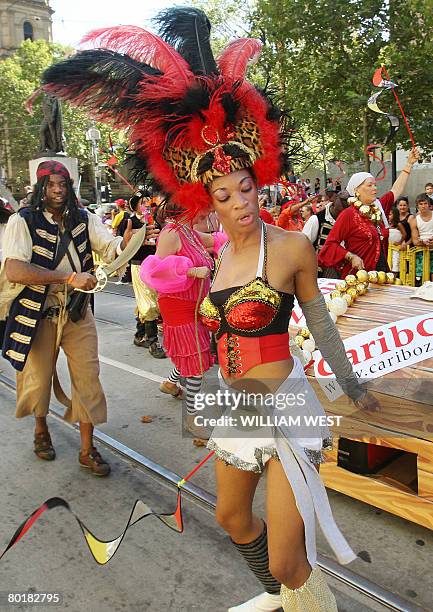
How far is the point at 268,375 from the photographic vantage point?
85.4 inches

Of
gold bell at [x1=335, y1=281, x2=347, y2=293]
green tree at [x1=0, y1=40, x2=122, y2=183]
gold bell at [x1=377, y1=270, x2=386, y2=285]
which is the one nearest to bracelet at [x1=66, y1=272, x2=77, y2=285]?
gold bell at [x1=335, y1=281, x2=347, y2=293]

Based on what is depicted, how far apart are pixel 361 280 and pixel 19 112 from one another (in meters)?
47.0

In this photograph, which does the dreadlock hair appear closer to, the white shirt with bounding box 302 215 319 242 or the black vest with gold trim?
the black vest with gold trim

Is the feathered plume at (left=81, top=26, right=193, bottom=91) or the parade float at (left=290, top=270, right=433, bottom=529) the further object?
the parade float at (left=290, top=270, right=433, bottom=529)

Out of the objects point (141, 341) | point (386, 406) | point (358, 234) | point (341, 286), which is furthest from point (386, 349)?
point (141, 341)

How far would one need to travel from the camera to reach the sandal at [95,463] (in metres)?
3.77

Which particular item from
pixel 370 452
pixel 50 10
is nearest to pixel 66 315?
pixel 370 452

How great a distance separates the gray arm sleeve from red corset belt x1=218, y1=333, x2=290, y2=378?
13 cm

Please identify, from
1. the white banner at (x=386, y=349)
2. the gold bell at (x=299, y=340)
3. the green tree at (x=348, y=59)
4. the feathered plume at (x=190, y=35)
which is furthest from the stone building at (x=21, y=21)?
the white banner at (x=386, y=349)

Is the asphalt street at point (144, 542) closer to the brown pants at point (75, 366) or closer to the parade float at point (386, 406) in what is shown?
the parade float at point (386, 406)

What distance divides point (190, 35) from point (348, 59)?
12263mm

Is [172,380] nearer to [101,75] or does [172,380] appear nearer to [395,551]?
[395,551]

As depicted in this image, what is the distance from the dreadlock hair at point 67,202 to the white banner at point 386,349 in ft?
5.91

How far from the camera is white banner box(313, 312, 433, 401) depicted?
2986mm
